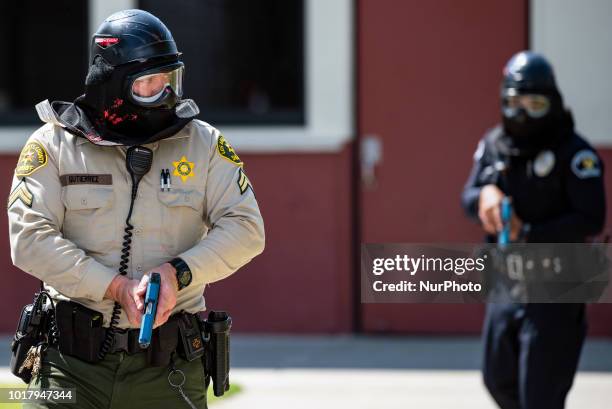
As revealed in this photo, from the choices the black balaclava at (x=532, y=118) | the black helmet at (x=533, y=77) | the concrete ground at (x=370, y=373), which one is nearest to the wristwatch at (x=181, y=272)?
the black balaclava at (x=532, y=118)

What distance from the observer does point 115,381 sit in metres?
3.42

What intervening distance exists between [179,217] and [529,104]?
7.30ft

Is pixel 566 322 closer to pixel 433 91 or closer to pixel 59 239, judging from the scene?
pixel 59 239

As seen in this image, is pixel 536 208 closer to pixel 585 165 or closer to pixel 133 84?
pixel 585 165

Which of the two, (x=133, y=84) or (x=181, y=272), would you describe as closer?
(x=181, y=272)

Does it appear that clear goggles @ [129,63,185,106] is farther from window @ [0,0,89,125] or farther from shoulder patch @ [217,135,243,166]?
window @ [0,0,89,125]

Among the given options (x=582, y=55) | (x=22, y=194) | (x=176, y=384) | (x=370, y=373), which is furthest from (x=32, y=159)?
(x=582, y=55)

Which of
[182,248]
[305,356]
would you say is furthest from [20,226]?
[305,356]

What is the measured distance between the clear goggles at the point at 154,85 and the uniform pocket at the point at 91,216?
0.98 feet

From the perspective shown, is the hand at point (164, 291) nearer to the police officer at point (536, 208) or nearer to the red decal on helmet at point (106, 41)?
the red decal on helmet at point (106, 41)

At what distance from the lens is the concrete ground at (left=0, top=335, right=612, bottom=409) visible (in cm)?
655

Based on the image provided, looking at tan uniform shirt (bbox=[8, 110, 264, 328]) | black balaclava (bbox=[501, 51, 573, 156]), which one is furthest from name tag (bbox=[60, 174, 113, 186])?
black balaclava (bbox=[501, 51, 573, 156])

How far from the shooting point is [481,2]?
8109 millimetres

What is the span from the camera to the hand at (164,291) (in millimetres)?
3271
